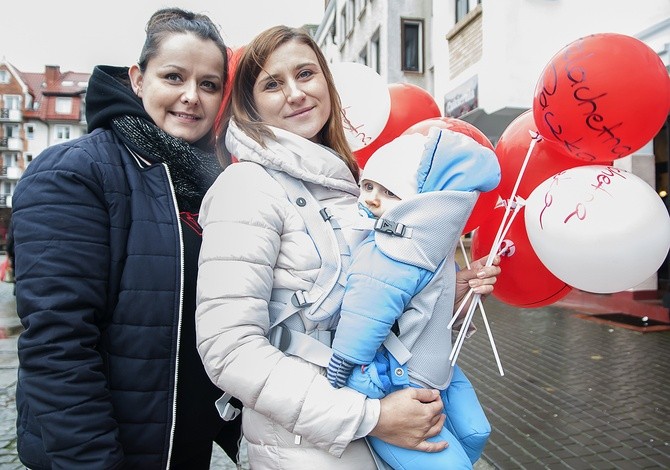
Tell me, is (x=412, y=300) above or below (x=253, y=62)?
below

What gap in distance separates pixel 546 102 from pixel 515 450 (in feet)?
Answer: 9.33

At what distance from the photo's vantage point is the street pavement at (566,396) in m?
3.81

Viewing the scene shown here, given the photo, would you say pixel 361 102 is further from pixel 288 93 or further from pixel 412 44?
pixel 412 44

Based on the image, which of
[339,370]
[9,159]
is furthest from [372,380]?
[9,159]

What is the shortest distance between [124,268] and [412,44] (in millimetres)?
16281

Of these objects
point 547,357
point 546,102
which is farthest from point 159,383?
point 547,357

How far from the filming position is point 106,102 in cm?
172

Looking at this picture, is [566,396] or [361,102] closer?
[361,102]

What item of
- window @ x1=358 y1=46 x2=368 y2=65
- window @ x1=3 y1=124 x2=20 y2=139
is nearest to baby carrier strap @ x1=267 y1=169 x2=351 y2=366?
window @ x1=358 y1=46 x2=368 y2=65

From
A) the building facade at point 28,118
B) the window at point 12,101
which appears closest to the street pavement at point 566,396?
the building facade at point 28,118

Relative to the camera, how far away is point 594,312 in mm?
8820

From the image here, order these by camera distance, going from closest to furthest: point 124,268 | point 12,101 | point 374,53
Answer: point 124,268
point 374,53
point 12,101

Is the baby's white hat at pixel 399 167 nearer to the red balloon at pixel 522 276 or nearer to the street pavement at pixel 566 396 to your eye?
the red balloon at pixel 522 276

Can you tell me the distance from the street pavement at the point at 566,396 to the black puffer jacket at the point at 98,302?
7.82 ft
